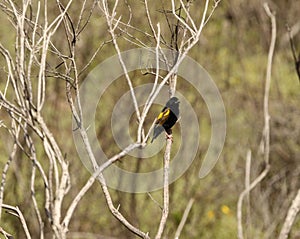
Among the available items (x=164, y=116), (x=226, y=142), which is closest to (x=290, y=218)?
(x=164, y=116)

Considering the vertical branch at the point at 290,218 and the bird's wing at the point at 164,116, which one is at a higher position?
the bird's wing at the point at 164,116

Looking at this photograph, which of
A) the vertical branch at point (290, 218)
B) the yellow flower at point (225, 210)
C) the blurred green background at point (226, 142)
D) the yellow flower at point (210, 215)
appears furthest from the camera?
the yellow flower at point (225, 210)

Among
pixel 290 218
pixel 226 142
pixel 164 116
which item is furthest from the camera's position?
pixel 226 142

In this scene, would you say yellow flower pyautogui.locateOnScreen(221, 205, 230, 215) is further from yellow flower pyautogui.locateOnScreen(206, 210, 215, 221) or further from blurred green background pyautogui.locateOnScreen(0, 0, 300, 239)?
yellow flower pyautogui.locateOnScreen(206, 210, 215, 221)

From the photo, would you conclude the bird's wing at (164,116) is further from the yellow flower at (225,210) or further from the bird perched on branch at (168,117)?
the yellow flower at (225,210)

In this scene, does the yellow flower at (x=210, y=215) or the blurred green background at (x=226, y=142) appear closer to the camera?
the blurred green background at (x=226, y=142)

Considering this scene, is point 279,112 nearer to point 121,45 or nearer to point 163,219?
point 121,45

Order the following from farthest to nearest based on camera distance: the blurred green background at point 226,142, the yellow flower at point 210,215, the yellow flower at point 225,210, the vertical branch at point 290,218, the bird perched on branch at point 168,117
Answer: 1. the yellow flower at point 225,210
2. the yellow flower at point 210,215
3. the blurred green background at point 226,142
4. the bird perched on branch at point 168,117
5. the vertical branch at point 290,218

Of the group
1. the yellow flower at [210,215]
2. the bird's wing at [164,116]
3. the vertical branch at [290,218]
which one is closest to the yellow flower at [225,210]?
the yellow flower at [210,215]

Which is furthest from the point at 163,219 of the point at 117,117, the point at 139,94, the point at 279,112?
the point at 279,112

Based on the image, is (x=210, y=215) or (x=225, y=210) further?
(x=225, y=210)

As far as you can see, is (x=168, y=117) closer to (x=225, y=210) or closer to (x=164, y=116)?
(x=164, y=116)

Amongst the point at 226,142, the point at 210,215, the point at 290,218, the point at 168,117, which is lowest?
the point at 210,215

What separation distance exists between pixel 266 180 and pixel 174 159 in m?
1.97
